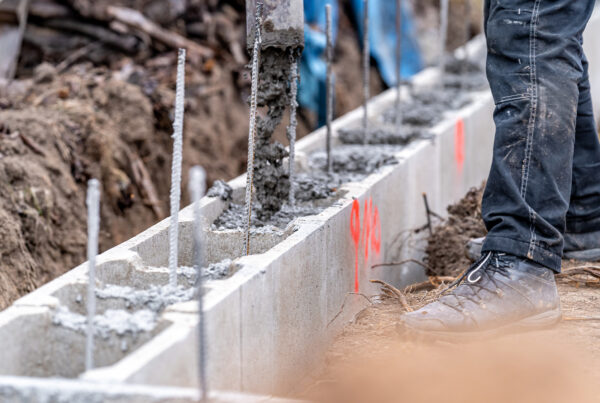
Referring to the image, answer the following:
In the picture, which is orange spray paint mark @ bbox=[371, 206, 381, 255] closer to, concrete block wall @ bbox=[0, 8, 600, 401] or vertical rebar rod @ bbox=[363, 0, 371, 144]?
concrete block wall @ bbox=[0, 8, 600, 401]

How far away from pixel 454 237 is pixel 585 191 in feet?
3.61

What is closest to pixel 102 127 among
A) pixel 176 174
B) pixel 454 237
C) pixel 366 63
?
pixel 366 63

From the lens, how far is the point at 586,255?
3.86 metres

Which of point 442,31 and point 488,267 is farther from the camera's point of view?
point 442,31

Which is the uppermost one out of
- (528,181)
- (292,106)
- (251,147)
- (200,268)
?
(292,106)

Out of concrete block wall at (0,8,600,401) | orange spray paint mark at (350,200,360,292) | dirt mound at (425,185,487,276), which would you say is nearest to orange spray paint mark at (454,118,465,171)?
dirt mound at (425,185,487,276)

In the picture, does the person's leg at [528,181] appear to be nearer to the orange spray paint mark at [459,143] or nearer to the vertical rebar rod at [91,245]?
the vertical rebar rod at [91,245]

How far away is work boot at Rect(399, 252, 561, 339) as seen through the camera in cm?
299

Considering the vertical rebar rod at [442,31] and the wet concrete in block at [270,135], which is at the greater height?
the vertical rebar rod at [442,31]

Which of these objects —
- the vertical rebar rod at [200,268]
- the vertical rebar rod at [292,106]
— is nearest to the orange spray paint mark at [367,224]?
the vertical rebar rod at [292,106]

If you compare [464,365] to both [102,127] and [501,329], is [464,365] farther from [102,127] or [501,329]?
[102,127]

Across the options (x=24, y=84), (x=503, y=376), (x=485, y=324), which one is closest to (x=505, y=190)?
(x=485, y=324)

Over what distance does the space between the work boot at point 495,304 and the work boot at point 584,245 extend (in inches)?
32.8

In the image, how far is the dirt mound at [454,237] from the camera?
15.3ft
